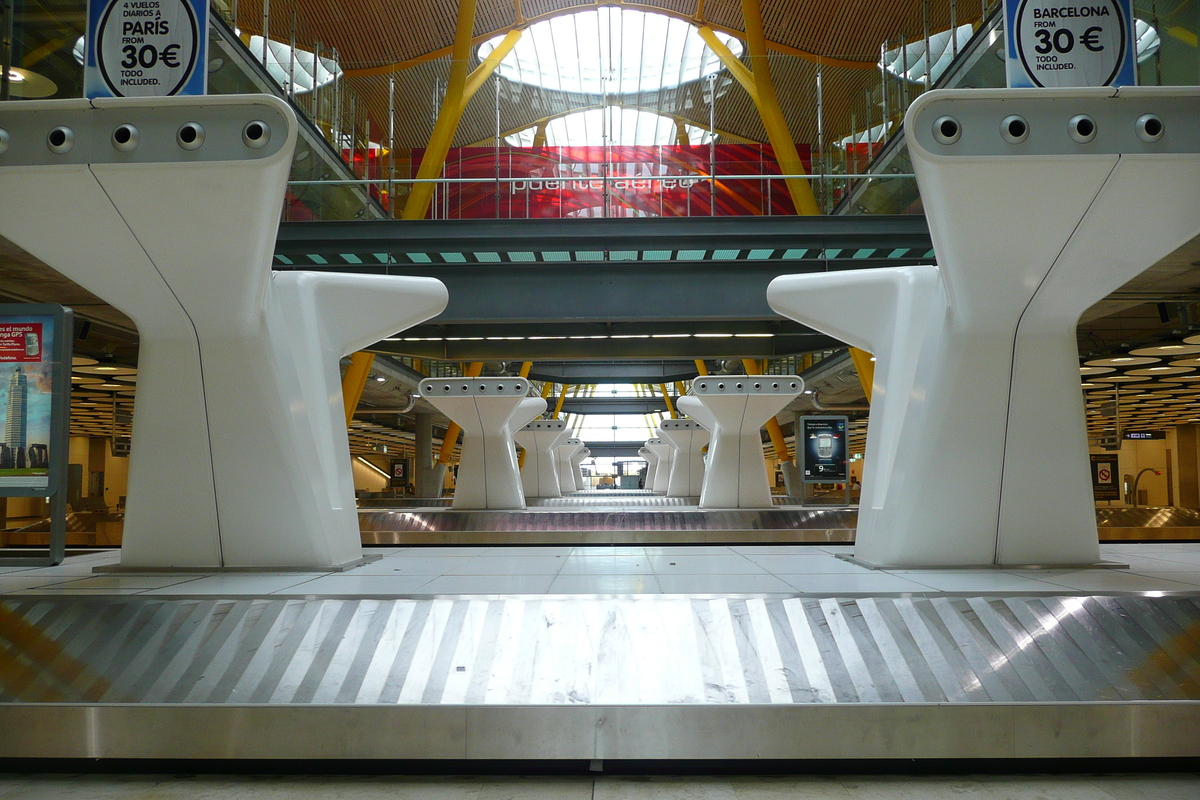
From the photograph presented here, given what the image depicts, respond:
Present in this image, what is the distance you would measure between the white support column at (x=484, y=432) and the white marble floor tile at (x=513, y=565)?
11446 millimetres

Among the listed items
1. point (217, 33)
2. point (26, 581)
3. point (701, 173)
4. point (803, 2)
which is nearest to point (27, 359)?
point (26, 581)

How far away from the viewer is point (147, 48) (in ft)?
21.2

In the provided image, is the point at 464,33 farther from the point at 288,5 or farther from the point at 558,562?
the point at 558,562

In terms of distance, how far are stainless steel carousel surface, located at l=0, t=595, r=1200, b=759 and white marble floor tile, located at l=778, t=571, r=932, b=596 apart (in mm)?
250

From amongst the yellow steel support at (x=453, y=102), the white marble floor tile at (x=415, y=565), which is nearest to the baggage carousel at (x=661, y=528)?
the yellow steel support at (x=453, y=102)

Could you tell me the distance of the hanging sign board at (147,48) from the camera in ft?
21.0

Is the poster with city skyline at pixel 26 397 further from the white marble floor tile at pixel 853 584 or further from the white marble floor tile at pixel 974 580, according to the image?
the white marble floor tile at pixel 974 580

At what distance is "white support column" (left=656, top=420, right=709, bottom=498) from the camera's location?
1399 inches

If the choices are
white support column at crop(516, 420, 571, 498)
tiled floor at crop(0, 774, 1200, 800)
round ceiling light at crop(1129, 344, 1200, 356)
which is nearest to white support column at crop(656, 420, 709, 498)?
white support column at crop(516, 420, 571, 498)

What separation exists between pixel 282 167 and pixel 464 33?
17450mm

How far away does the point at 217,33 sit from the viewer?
1215 cm

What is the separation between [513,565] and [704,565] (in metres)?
1.72

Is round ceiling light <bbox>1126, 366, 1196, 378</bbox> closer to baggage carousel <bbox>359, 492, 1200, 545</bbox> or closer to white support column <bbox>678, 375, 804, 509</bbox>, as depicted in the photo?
baggage carousel <bbox>359, 492, 1200, 545</bbox>

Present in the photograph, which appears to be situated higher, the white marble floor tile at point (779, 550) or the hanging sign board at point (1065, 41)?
the hanging sign board at point (1065, 41)
